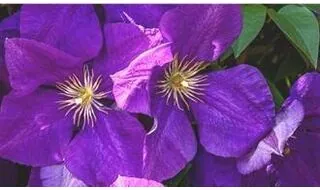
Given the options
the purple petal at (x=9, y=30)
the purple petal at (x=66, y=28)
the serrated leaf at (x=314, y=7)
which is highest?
the serrated leaf at (x=314, y=7)

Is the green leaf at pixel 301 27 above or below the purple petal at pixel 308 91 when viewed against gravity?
above

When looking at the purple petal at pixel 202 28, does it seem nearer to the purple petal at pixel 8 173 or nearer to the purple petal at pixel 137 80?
the purple petal at pixel 137 80

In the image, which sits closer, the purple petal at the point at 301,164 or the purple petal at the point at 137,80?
the purple petal at the point at 137,80

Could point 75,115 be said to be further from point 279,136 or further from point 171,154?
point 279,136

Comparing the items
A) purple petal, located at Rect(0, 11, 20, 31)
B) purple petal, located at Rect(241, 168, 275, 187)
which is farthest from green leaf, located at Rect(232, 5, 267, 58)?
purple petal, located at Rect(0, 11, 20, 31)

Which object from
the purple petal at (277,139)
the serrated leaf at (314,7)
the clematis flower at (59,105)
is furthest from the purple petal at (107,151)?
the serrated leaf at (314,7)
